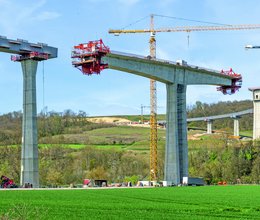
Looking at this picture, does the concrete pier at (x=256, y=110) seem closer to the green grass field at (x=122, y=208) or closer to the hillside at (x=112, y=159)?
the hillside at (x=112, y=159)

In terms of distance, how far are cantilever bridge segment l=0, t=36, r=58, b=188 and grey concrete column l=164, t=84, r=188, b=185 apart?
19.7 m

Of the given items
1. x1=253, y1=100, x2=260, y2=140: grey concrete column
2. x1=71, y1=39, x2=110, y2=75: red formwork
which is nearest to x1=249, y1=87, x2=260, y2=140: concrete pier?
x1=253, y1=100, x2=260, y2=140: grey concrete column

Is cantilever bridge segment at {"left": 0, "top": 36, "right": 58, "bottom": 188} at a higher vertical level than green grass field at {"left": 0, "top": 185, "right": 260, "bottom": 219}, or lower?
higher

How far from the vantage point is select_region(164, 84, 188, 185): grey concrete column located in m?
76.1

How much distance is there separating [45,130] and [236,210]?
5326 inches

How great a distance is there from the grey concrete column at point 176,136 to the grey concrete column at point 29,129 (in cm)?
2027

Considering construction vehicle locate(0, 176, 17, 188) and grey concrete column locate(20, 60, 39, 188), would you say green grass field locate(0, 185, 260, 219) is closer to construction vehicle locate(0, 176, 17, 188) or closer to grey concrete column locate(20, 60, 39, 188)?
grey concrete column locate(20, 60, 39, 188)

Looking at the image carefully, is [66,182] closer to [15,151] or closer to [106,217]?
[15,151]

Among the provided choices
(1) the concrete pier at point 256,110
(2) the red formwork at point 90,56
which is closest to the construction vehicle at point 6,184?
(2) the red formwork at point 90,56

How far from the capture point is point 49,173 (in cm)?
9906

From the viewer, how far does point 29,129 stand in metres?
64.1

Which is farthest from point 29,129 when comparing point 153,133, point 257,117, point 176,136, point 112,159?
point 257,117

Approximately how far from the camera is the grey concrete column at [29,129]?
208 ft

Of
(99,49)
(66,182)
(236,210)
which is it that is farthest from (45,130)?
(236,210)
